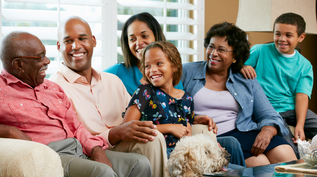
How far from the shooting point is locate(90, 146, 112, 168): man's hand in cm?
158

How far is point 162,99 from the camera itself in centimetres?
188

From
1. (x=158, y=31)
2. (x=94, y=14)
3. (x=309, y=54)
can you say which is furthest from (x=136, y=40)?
(x=309, y=54)

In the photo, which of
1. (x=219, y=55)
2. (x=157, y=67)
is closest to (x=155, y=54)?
(x=157, y=67)

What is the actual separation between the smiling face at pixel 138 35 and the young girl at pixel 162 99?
1.29 ft

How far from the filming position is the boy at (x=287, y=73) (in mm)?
2555

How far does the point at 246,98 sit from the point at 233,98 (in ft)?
0.34

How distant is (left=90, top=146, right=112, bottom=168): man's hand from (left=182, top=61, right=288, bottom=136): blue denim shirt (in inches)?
36.8

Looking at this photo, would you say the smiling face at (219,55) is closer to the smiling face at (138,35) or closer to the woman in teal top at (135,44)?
the woman in teal top at (135,44)

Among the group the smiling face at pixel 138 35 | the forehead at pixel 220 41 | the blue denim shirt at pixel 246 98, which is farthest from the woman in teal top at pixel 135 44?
the forehead at pixel 220 41

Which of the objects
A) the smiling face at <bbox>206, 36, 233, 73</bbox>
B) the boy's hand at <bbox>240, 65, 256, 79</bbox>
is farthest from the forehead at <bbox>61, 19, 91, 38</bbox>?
the boy's hand at <bbox>240, 65, 256, 79</bbox>

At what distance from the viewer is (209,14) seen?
3.19m

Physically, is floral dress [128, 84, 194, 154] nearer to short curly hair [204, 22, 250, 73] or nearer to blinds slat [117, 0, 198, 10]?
short curly hair [204, 22, 250, 73]

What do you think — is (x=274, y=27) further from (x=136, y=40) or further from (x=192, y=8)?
(x=136, y=40)

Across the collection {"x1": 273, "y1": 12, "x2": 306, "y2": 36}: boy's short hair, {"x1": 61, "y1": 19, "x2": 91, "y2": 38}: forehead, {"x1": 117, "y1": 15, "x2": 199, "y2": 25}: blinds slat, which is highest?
{"x1": 117, "y1": 15, "x2": 199, "y2": 25}: blinds slat
